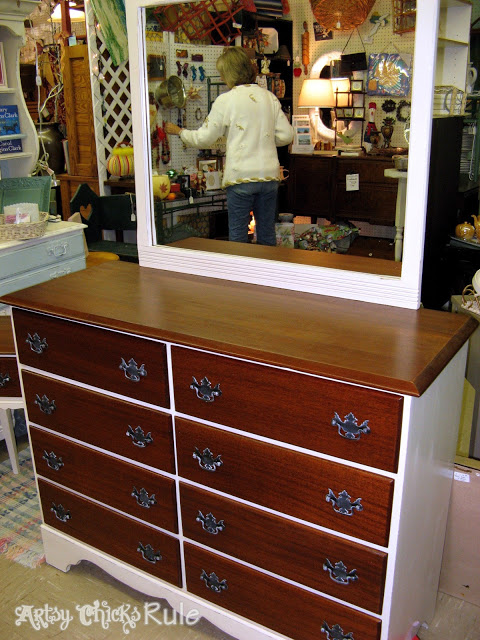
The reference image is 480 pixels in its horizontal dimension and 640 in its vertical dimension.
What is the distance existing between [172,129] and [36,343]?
78cm

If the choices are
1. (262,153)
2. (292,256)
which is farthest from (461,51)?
(292,256)

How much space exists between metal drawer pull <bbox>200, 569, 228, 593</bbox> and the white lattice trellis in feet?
12.3

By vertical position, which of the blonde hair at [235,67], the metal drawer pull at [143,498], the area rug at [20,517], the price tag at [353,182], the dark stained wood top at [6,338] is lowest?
the area rug at [20,517]

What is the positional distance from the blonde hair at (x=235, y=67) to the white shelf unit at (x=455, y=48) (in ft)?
2.02

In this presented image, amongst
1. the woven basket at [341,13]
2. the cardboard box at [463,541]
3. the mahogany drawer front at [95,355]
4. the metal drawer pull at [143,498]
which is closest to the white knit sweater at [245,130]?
the woven basket at [341,13]

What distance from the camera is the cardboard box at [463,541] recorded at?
1664 millimetres

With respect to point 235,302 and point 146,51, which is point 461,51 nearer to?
point 146,51

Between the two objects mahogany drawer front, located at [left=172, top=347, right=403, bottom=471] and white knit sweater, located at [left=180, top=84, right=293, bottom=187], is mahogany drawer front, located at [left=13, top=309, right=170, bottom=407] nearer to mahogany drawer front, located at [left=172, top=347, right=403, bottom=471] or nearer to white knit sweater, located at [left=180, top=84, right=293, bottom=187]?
mahogany drawer front, located at [left=172, top=347, right=403, bottom=471]

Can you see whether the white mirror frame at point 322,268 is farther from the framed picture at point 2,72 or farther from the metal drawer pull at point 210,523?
the framed picture at point 2,72

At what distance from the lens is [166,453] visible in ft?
5.12

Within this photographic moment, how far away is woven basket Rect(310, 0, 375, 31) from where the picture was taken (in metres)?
2.06

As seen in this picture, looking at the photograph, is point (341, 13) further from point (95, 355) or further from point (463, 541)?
point (463, 541)

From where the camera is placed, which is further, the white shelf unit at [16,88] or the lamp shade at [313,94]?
the white shelf unit at [16,88]

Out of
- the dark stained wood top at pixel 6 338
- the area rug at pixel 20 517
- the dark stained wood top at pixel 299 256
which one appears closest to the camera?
the dark stained wood top at pixel 299 256
